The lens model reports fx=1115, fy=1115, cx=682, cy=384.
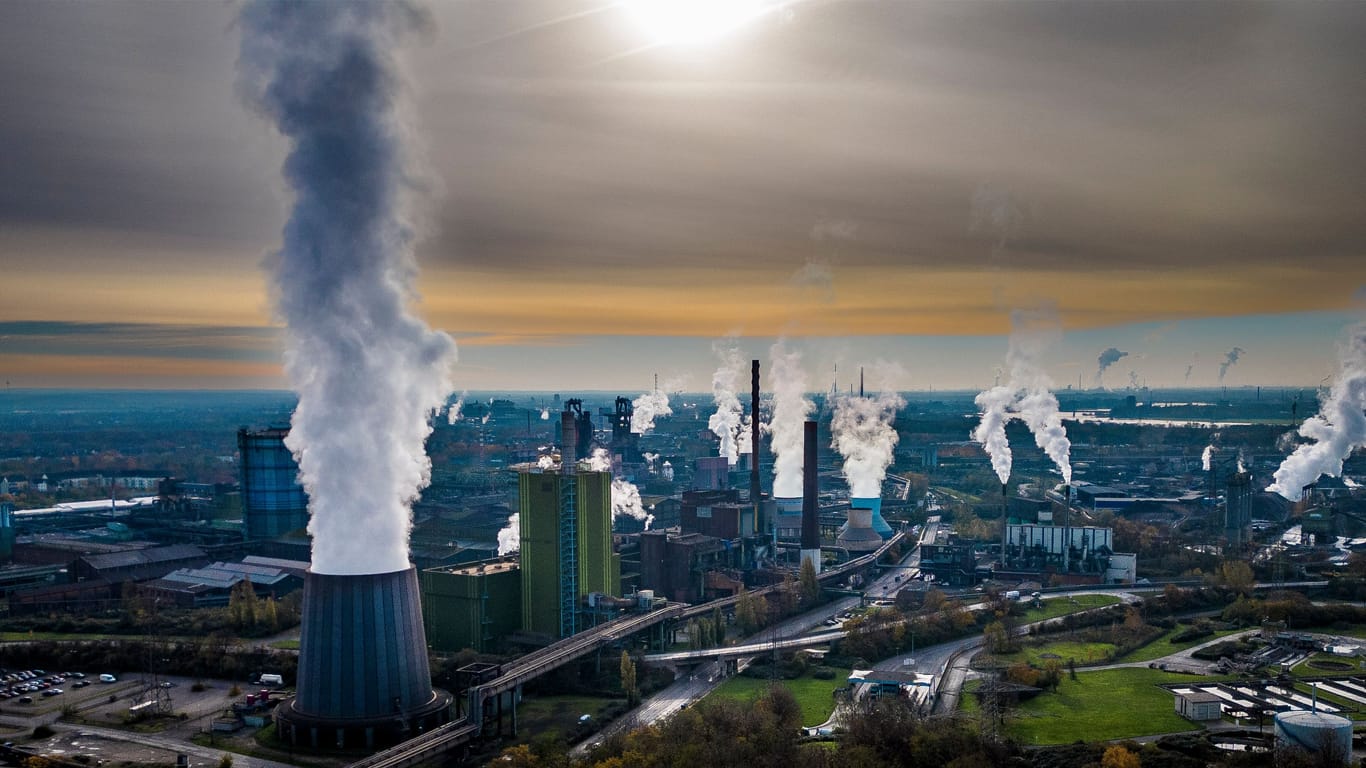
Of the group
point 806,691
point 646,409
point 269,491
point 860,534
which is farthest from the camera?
point 646,409

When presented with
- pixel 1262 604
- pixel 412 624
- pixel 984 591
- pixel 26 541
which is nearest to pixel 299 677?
pixel 412 624

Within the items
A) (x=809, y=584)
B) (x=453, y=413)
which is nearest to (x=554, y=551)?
(x=809, y=584)

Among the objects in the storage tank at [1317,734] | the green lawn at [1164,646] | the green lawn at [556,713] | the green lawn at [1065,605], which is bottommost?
the green lawn at [556,713]

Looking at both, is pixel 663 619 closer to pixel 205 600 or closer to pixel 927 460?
pixel 205 600

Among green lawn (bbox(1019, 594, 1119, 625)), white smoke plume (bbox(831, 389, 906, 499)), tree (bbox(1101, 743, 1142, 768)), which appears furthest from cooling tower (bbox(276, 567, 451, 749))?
white smoke plume (bbox(831, 389, 906, 499))

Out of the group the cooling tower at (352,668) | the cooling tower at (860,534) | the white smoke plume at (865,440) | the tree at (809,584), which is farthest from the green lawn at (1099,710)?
the white smoke plume at (865,440)

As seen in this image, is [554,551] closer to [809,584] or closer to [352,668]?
[352,668]

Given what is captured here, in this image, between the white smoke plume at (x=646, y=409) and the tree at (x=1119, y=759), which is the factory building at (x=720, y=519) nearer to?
the tree at (x=1119, y=759)
